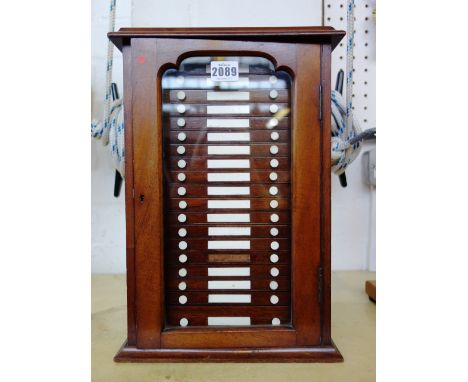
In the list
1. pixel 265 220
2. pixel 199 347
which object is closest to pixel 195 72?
pixel 265 220

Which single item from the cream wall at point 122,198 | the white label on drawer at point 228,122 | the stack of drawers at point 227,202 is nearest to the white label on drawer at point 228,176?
the stack of drawers at point 227,202

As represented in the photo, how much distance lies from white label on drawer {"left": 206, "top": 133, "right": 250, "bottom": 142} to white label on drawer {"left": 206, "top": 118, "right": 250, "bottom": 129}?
0.06 feet

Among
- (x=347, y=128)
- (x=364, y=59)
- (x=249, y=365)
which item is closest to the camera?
(x=249, y=365)

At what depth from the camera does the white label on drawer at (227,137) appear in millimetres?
919

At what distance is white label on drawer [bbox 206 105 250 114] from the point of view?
3.00 ft

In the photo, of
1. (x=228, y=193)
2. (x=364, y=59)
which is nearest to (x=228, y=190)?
(x=228, y=193)

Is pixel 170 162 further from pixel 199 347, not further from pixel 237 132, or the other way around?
pixel 199 347

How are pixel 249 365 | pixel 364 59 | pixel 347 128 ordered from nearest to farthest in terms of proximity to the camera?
pixel 249 365 → pixel 347 128 → pixel 364 59

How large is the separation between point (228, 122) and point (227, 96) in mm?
61

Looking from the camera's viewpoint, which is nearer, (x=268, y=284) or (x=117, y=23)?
(x=268, y=284)

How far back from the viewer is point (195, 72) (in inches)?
35.8

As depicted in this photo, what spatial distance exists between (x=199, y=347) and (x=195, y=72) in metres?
0.64

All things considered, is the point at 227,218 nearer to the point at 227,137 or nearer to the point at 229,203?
the point at 229,203

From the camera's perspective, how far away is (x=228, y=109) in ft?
3.01
